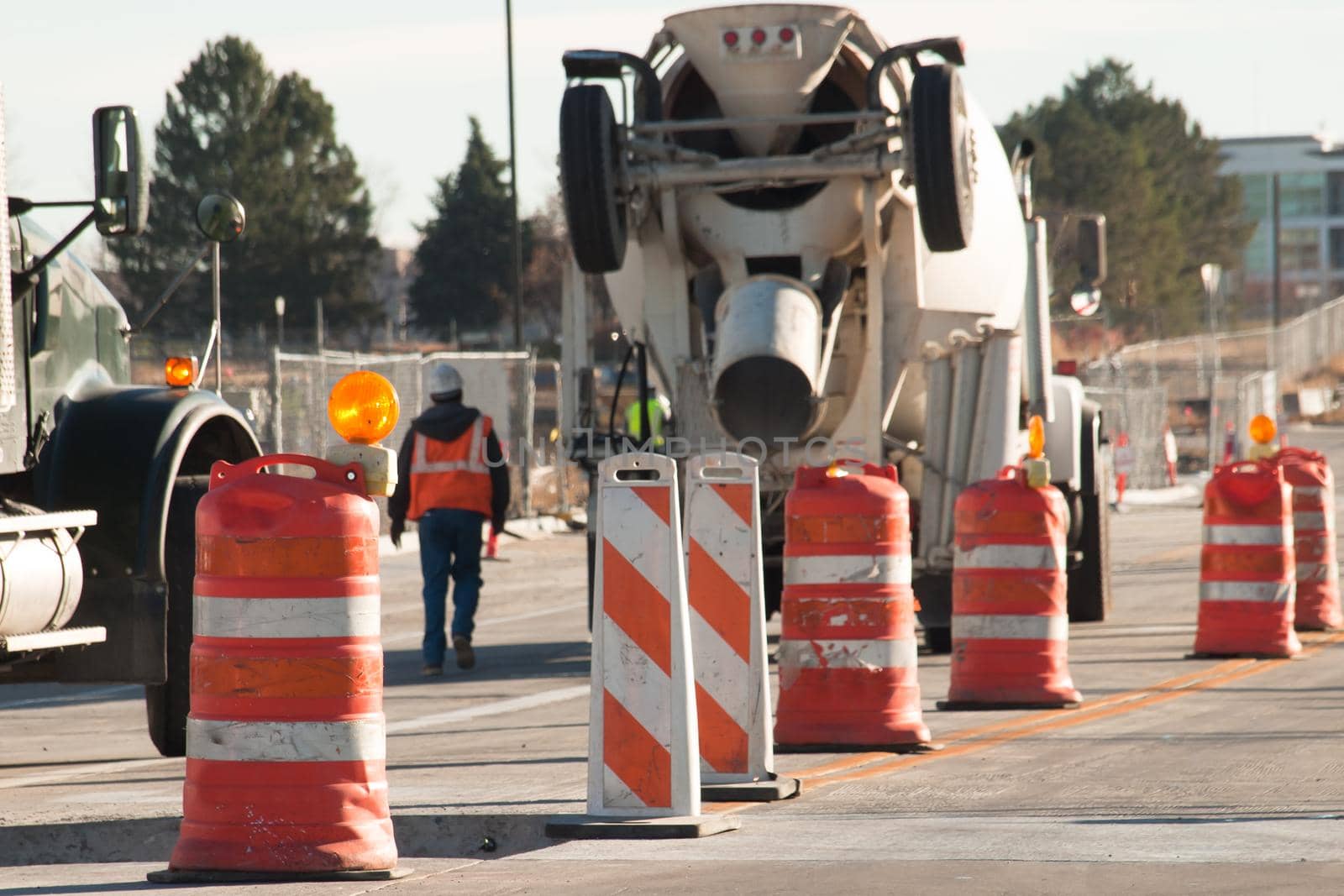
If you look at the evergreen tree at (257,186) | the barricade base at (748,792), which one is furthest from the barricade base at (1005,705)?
the evergreen tree at (257,186)

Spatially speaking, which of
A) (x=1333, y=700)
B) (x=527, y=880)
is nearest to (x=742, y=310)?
(x=1333, y=700)

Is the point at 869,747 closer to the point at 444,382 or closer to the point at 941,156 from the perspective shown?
the point at 941,156

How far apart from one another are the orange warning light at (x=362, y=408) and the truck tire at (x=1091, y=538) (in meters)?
11.1

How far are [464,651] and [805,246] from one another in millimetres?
3278

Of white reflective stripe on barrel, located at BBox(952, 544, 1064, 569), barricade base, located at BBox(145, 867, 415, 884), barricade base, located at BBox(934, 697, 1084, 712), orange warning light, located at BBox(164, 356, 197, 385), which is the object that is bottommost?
barricade base, located at BBox(934, 697, 1084, 712)

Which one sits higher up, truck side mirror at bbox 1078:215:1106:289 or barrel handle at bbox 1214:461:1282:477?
truck side mirror at bbox 1078:215:1106:289

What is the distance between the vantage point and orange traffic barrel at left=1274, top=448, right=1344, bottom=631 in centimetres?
1575

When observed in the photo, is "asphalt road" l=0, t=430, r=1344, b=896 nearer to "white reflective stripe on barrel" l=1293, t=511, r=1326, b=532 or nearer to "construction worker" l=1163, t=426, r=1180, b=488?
"white reflective stripe on barrel" l=1293, t=511, r=1326, b=532

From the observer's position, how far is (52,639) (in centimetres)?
810

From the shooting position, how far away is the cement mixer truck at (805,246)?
1295cm

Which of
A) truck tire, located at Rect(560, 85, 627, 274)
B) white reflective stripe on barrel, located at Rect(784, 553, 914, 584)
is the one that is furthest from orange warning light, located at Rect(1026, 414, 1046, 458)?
white reflective stripe on barrel, located at Rect(784, 553, 914, 584)

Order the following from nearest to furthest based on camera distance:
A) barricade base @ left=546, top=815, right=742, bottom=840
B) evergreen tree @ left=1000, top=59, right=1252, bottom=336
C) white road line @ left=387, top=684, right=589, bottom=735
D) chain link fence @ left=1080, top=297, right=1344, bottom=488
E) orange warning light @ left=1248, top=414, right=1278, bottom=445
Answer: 1. barricade base @ left=546, top=815, right=742, bottom=840
2. white road line @ left=387, top=684, right=589, bottom=735
3. orange warning light @ left=1248, top=414, right=1278, bottom=445
4. chain link fence @ left=1080, top=297, right=1344, bottom=488
5. evergreen tree @ left=1000, top=59, right=1252, bottom=336

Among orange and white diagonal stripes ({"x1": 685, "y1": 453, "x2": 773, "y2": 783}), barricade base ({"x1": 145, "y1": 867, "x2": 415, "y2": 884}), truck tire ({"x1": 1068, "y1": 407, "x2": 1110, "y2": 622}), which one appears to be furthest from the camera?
truck tire ({"x1": 1068, "y1": 407, "x2": 1110, "y2": 622})

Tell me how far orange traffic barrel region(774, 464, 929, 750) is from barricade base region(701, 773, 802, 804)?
1.29 m
